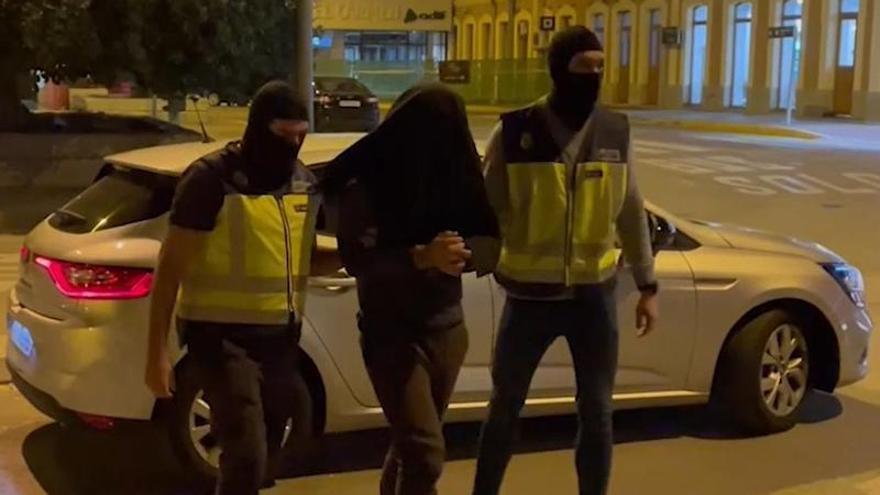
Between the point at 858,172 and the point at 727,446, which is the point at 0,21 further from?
the point at 858,172

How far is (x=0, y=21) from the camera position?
14648 millimetres

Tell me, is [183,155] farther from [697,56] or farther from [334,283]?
[697,56]

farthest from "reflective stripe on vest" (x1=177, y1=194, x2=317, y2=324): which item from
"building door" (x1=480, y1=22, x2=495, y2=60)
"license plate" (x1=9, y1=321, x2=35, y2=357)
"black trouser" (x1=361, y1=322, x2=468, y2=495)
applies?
"building door" (x1=480, y1=22, x2=495, y2=60)

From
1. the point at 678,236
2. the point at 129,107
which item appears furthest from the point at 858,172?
the point at 129,107

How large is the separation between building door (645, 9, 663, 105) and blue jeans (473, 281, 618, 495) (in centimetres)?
4136

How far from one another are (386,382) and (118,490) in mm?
2116

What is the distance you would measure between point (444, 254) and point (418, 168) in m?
0.28

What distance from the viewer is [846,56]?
35.5 metres

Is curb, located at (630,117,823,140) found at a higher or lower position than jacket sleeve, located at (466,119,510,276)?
lower

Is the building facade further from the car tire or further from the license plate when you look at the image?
the car tire

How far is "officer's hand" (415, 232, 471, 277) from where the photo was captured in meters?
4.06

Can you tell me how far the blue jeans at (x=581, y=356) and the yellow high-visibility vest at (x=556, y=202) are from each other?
10 centimetres

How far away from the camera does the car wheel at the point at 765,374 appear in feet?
21.5

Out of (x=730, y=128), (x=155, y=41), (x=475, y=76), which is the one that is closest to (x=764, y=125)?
(x=730, y=128)
